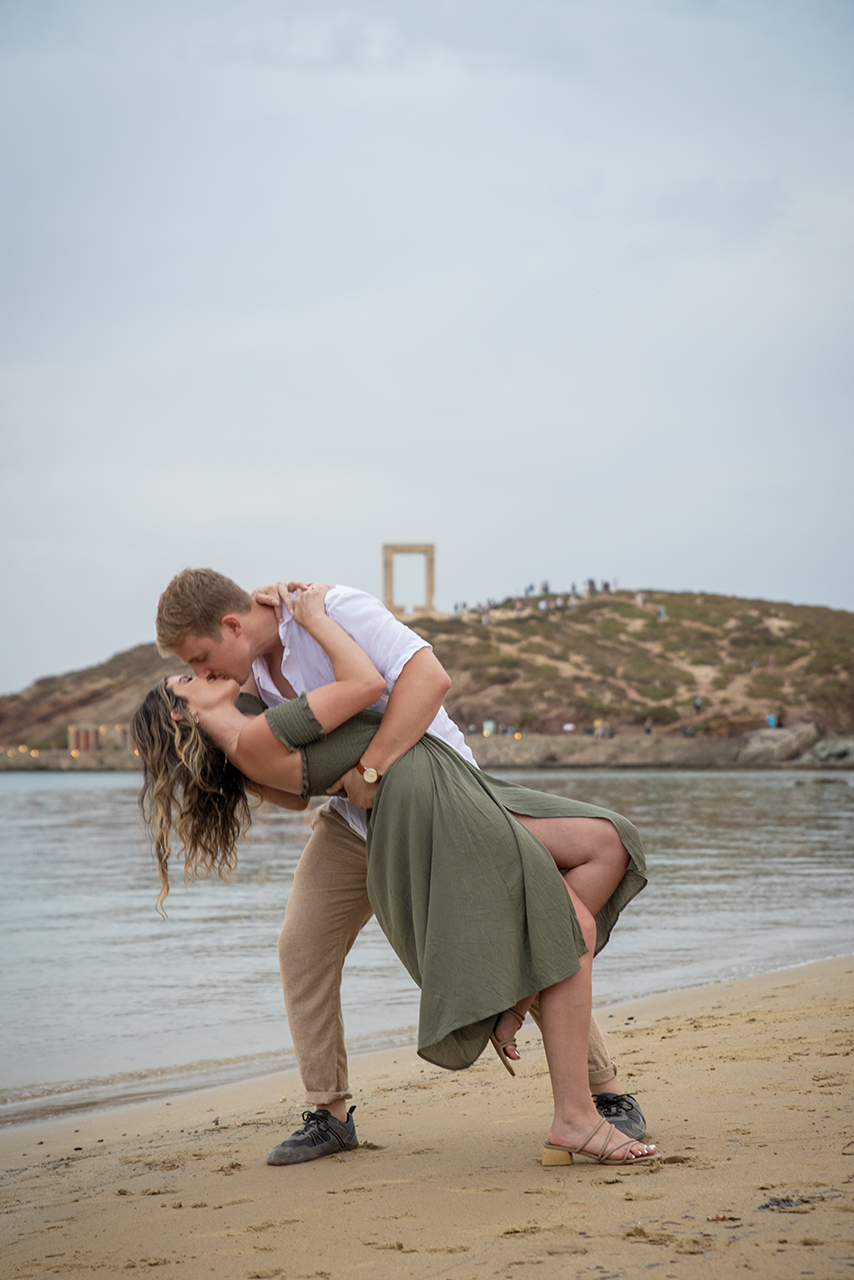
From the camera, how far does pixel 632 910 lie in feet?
31.0

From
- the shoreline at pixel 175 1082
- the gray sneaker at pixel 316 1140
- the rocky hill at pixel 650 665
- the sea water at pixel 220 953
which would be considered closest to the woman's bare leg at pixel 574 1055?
the gray sneaker at pixel 316 1140

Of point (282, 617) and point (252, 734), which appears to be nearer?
point (252, 734)

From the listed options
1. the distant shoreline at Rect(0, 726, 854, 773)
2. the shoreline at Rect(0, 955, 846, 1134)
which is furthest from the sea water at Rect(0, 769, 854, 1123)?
the distant shoreline at Rect(0, 726, 854, 773)

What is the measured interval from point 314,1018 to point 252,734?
0.97m

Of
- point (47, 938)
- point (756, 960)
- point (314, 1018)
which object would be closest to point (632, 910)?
point (756, 960)

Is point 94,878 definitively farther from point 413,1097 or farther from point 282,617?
point 282,617

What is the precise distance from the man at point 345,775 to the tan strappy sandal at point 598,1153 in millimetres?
172

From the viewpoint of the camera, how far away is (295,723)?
2.66 metres

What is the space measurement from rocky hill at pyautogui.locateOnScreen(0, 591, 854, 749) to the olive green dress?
56.9 meters

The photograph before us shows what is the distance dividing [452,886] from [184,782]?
2.53ft

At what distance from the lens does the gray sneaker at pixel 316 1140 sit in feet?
10.1

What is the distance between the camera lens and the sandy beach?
2.14 m

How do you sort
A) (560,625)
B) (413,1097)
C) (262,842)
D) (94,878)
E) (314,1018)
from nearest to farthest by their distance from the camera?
(314,1018)
(413,1097)
(94,878)
(262,842)
(560,625)

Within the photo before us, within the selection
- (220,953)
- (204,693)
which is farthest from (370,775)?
(220,953)
